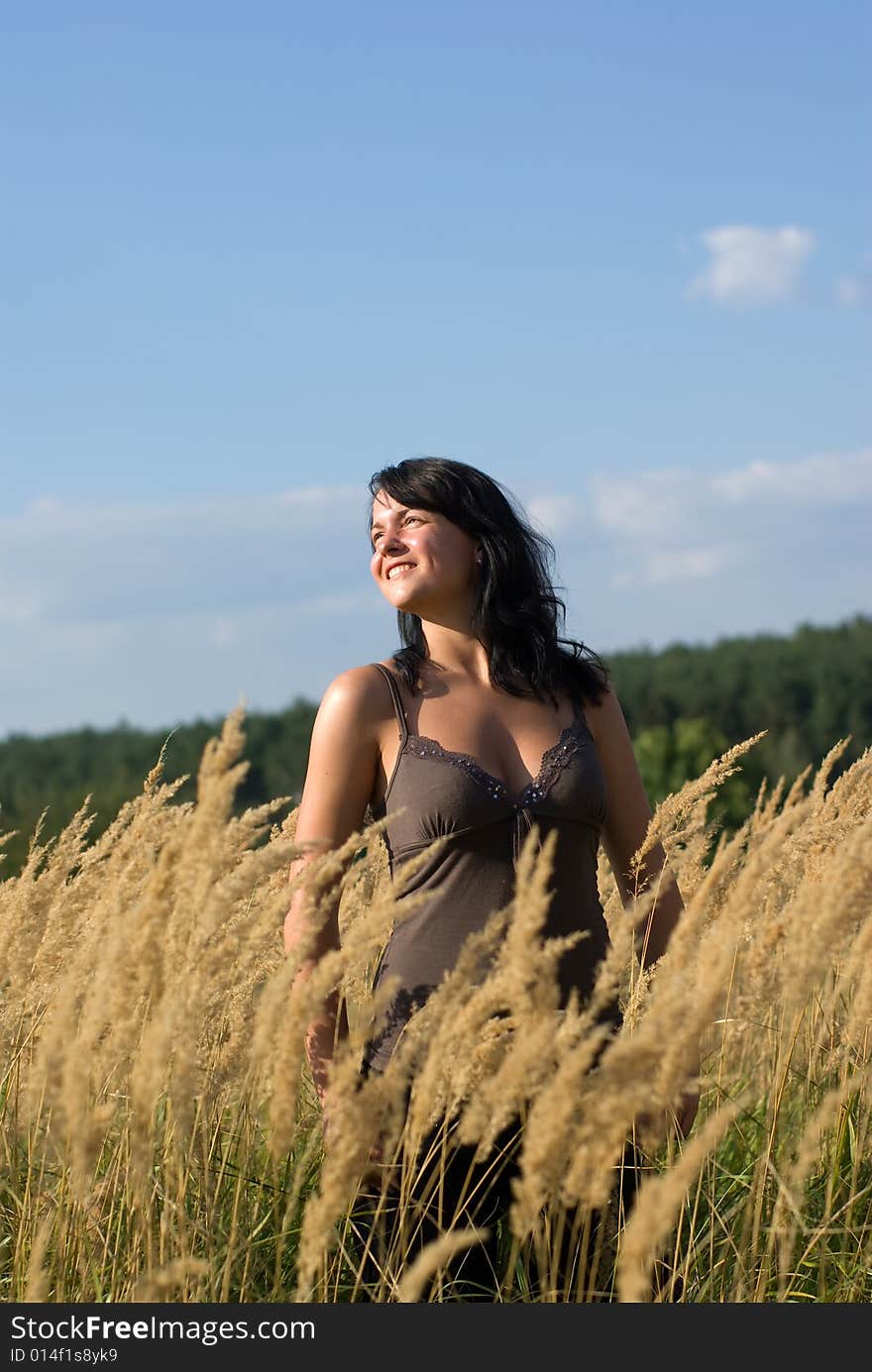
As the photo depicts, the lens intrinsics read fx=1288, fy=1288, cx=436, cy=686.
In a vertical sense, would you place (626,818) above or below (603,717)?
below

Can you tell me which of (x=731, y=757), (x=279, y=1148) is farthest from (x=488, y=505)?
(x=279, y=1148)

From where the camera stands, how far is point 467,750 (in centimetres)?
246

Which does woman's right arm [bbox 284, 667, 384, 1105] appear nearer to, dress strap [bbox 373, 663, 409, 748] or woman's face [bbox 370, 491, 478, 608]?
dress strap [bbox 373, 663, 409, 748]

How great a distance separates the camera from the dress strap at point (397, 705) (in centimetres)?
248

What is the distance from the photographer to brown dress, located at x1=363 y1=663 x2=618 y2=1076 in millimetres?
2318

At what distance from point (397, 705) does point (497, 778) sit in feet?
0.82

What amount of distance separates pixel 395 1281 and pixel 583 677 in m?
1.28

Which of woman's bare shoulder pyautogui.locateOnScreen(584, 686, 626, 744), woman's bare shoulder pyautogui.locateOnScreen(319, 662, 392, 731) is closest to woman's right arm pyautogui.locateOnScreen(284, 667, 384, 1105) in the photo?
woman's bare shoulder pyautogui.locateOnScreen(319, 662, 392, 731)

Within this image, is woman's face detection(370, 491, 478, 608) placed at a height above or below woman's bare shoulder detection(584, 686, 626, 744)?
above

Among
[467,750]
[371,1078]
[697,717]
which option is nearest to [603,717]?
[467,750]

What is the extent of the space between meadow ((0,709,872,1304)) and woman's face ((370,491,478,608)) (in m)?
0.59

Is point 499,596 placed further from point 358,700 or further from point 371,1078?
point 371,1078

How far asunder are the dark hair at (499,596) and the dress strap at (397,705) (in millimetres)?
44

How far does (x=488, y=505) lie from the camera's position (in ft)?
9.06
